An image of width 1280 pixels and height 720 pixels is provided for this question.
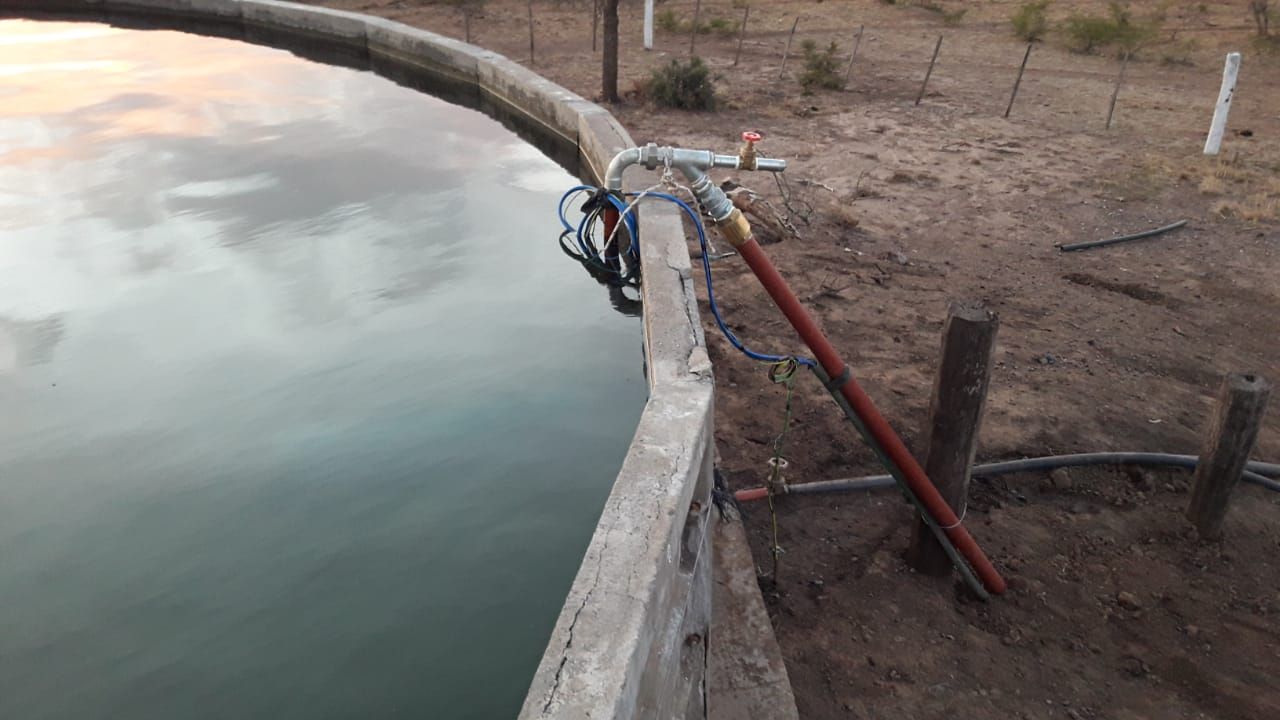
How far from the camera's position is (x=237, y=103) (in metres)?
12.8

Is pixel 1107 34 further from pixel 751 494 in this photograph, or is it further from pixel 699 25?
pixel 751 494

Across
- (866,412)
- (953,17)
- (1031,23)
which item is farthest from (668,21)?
(866,412)

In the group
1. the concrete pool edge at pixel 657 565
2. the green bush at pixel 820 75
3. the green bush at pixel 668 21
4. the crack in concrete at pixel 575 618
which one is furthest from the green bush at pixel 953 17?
the crack in concrete at pixel 575 618

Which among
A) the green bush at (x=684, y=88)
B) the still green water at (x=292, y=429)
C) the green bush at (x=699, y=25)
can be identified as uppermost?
the green bush at (x=699, y=25)

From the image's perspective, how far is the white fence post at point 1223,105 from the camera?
30.8 feet

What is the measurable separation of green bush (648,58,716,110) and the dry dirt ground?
0.19 meters

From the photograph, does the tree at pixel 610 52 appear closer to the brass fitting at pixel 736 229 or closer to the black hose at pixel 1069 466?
the brass fitting at pixel 736 229

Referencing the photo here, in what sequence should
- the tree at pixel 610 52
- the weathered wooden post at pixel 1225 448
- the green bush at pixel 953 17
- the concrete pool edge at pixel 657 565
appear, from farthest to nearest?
the green bush at pixel 953 17
the tree at pixel 610 52
the weathered wooden post at pixel 1225 448
the concrete pool edge at pixel 657 565

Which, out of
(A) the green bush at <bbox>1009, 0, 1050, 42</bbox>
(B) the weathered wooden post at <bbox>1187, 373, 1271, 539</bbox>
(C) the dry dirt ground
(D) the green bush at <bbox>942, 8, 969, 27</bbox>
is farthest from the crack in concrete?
(D) the green bush at <bbox>942, 8, 969, 27</bbox>

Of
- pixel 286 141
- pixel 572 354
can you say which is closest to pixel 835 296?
pixel 572 354

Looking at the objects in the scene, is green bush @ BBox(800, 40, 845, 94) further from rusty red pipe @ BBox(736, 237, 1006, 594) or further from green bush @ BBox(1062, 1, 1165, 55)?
rusty red pipe @ BBox(736, 237, 1006, 594)

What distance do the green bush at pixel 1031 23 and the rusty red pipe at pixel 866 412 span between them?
44.7 feet

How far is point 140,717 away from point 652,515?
99.4 inches

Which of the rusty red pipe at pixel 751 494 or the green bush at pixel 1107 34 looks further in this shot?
the green bush at pixel 1107 34
